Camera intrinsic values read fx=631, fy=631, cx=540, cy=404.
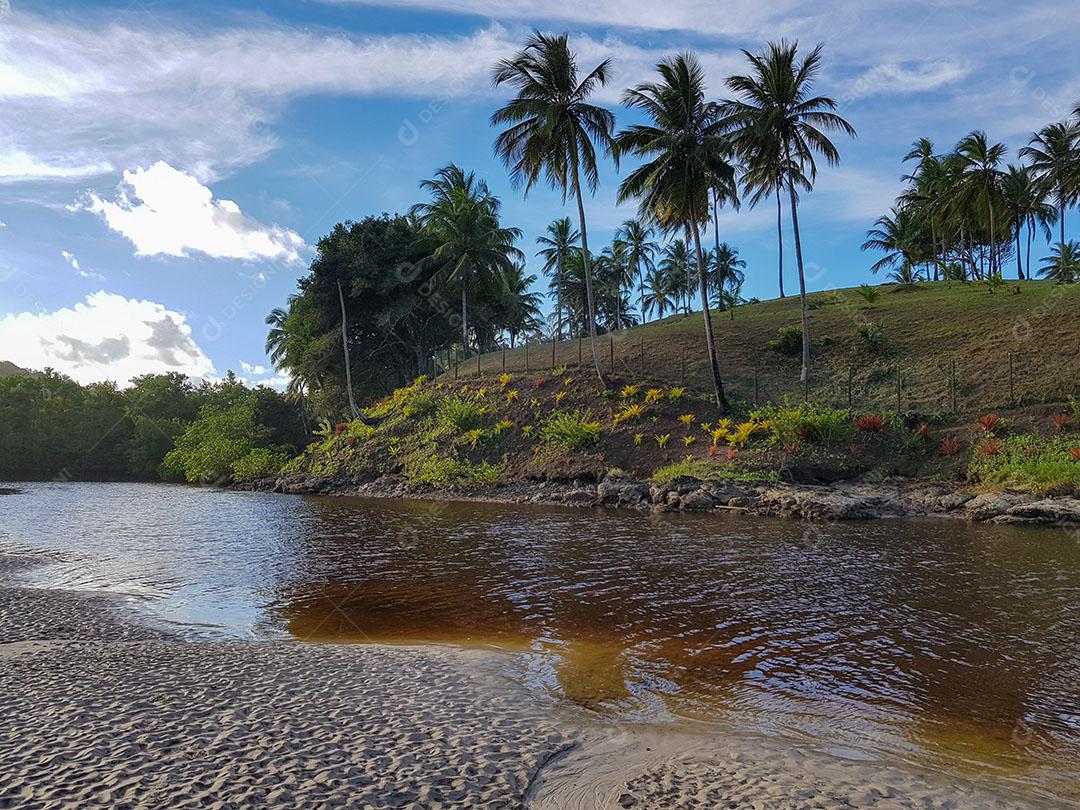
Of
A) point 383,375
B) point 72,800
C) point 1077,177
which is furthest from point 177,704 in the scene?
point 1077,177

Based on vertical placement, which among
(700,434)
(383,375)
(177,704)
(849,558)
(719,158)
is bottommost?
(849,558)

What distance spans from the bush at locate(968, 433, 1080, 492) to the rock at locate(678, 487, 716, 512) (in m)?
8.99

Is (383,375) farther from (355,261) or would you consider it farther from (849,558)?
(849,558)

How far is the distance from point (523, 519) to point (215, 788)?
56.4 ft

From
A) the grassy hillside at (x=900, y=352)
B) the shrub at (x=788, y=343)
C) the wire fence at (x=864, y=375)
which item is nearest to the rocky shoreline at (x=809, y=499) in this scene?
the wire fence at (x=864, y=375)

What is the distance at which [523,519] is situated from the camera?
21078 mm

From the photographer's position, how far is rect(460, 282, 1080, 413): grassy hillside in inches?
1132

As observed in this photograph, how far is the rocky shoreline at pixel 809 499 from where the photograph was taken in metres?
18.2

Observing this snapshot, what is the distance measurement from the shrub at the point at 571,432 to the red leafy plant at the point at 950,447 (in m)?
13.8

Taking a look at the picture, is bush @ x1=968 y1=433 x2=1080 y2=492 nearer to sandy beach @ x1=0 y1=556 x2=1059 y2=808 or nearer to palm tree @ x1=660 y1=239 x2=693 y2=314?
sandy beach @ x1=0 y1=556 x2=1059 y2=808

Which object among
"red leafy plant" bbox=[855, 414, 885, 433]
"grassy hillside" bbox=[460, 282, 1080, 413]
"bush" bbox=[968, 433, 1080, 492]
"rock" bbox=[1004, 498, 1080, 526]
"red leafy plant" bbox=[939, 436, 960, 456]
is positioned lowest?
"rock" bbox=[1004, 498, 1080, 526]

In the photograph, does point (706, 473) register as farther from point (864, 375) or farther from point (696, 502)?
point (864, 375)

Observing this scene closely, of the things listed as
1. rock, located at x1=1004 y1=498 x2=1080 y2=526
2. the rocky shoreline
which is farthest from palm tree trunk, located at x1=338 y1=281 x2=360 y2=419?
rock, located at x1=1004 y1=498 x2=1080 y2=526

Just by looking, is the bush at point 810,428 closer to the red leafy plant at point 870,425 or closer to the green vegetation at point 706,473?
the red leafy plant at point 870,425
